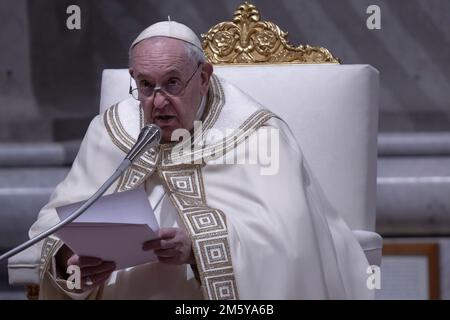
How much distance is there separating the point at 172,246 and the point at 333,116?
110 cm

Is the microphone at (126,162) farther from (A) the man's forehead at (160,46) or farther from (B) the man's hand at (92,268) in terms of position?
(A) the man's forehead at (160,46)

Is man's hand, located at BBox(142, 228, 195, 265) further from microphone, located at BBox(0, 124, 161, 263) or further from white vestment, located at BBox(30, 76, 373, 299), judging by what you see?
microphone, located at BBox(0, 124, 161, 263)

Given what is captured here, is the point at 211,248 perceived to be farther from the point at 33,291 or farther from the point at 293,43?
the point at 293,43

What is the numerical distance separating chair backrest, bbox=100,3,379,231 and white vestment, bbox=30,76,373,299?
30 cm

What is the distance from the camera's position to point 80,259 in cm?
258

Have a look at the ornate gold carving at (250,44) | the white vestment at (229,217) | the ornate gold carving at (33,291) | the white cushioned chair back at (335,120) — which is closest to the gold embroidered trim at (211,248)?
the white vestment at (229,217)

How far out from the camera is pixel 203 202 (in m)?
3.00

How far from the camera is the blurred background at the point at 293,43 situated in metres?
4.56

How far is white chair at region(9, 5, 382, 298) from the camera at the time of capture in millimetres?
3455

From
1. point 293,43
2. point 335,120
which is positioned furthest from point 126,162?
point 293,43

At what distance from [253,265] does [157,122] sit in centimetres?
54

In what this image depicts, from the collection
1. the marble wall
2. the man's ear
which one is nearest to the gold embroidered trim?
the man's ear
